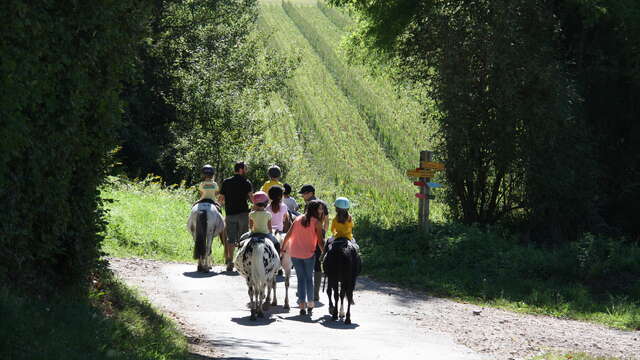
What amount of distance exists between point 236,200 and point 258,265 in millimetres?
5407

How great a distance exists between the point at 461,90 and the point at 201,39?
19250 mm

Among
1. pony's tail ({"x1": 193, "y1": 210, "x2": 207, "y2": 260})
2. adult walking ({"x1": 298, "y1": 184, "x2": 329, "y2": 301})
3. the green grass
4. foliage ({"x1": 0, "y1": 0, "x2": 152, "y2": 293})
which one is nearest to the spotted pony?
adult walking ({"x1": 298, "y1": 184, "x2": 329, "y2": 301})

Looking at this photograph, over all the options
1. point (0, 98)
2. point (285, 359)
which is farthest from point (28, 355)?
point (285, 359)

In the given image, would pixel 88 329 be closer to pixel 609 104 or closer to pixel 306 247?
pixel 306 247

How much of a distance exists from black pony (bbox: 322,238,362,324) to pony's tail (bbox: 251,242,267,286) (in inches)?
40.7

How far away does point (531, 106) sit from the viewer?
2559 cm

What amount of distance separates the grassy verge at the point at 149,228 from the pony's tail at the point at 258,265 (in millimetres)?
5788

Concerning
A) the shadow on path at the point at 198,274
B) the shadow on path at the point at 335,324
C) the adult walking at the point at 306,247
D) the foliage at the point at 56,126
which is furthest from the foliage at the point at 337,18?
the foliage at the point at 56,126

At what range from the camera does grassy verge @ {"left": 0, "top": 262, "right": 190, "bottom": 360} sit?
7.88 meters

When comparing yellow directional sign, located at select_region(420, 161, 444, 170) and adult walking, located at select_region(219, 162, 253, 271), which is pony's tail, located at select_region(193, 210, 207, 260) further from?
yellow directional sign, located at select_region(420, 161, 444, 170)

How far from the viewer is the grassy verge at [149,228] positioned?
76.6 feet

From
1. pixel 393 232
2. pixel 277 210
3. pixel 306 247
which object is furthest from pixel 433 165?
pixel 306 247

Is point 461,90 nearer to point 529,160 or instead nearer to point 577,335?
point 529,160

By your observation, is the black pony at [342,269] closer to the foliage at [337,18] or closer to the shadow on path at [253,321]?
→ the shadow on path at [253,321]
